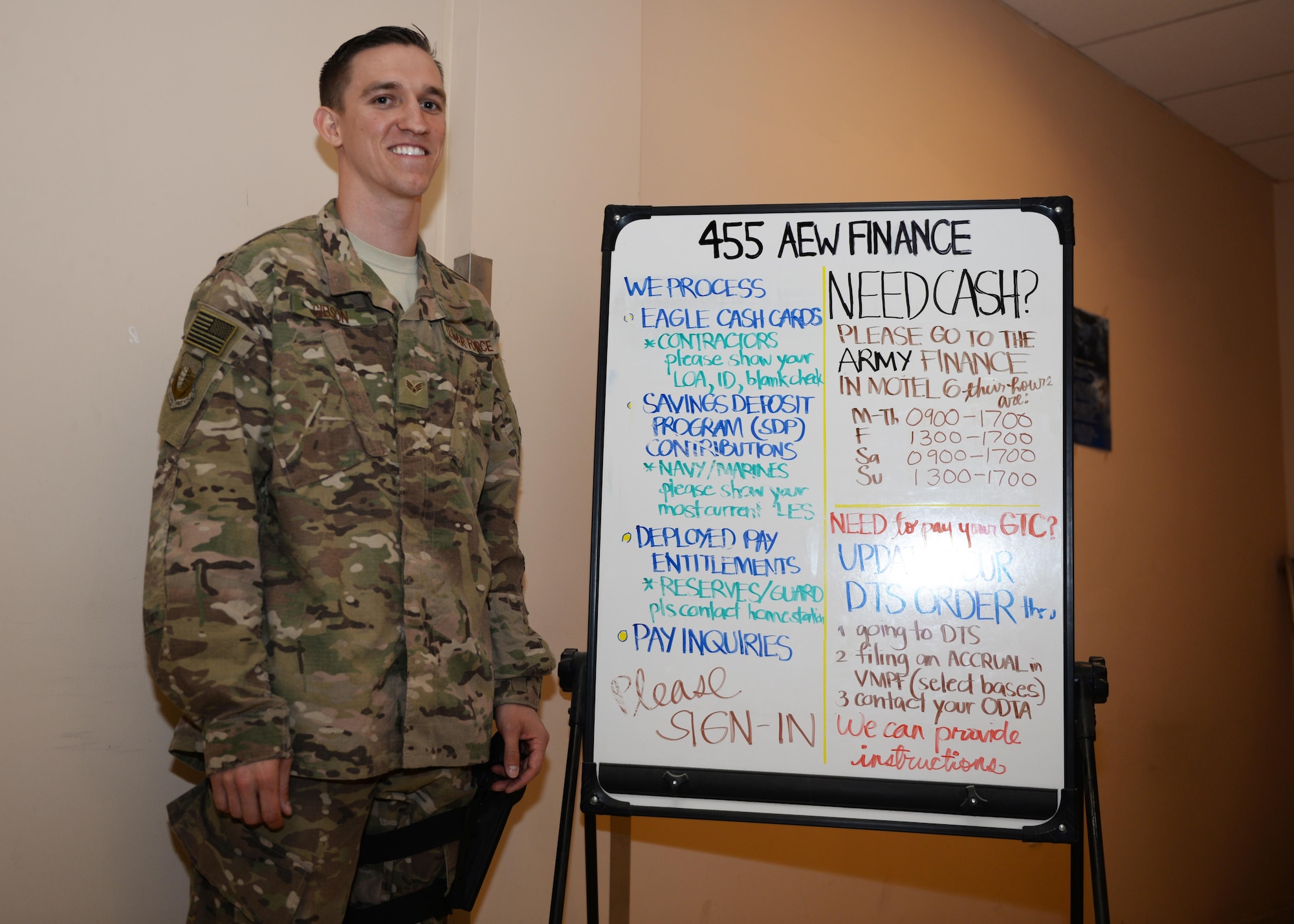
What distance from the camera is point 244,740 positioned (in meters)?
1.28

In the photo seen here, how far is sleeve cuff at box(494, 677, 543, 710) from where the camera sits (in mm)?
1636

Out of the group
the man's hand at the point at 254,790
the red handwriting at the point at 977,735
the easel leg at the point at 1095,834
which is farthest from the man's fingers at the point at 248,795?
the easel leg at the point at 1095,834

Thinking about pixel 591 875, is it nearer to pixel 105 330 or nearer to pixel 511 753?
pixel 511 753

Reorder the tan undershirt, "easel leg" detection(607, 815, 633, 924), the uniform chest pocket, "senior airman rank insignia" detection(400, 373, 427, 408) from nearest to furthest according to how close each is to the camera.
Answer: the uniform chest pocket
"senior airman rank insignia" detection(400, 373, 427, 408)
the tan undershirt
"easel leg" detection(607, 815, 633, 924)

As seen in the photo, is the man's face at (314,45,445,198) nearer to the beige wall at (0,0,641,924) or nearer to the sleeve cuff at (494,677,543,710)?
the beige wall at (0,0,641,924)

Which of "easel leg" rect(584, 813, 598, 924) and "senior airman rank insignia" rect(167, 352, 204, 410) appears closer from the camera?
"senior airman rank insignia" rect(167, 352, 204, 410)

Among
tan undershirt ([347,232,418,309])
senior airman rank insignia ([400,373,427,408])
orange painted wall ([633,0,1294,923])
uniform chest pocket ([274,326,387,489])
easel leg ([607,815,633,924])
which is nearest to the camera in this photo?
uniform chest pocket ([274,326,387,489])

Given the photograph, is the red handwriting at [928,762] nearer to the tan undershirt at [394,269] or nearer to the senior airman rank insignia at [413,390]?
the senior airman rank insignia at [413,390]

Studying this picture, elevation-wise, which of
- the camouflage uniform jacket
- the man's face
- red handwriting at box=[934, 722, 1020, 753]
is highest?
the man's face

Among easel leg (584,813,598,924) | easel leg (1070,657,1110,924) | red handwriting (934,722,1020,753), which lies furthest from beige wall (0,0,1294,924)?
easel leg (1070,657,1110,924)

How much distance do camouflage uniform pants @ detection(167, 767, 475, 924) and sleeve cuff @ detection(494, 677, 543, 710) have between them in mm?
192

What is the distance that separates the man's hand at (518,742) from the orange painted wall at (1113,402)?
73 centimetres

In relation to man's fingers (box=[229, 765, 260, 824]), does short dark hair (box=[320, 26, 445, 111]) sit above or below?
above

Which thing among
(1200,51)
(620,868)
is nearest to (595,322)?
(620,868)
